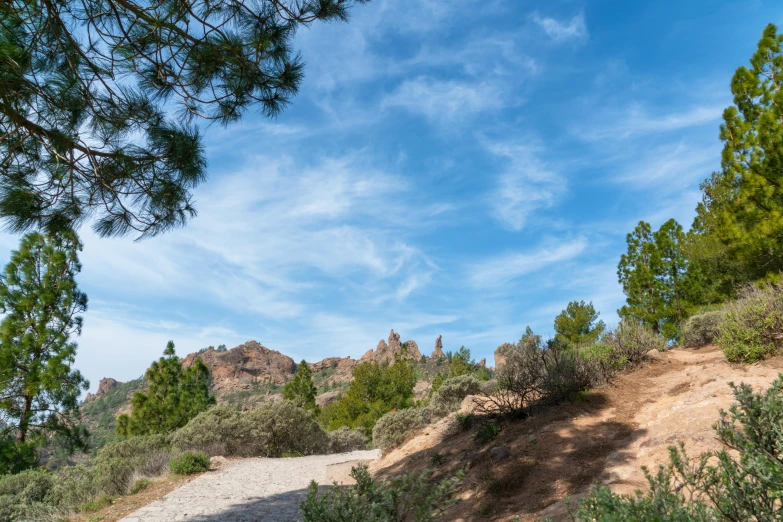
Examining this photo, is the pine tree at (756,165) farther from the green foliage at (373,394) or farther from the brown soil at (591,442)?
the green foliage at (373,394)

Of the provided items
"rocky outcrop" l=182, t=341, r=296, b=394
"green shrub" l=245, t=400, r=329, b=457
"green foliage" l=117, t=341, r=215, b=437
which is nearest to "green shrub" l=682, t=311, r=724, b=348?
"green shrub" l=245, t=400, r=329, b=457

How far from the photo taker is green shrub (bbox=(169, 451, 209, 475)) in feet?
31.6

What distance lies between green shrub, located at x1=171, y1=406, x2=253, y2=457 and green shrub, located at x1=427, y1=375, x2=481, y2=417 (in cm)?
594

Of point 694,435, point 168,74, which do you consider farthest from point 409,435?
point 168,74

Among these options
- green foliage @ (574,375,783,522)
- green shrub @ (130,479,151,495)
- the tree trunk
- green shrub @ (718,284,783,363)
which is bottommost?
green shrub @ (130,479,151,495)

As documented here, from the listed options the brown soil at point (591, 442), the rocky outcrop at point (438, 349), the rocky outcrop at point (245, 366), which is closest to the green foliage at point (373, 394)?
the brown soil at point (591, 442)

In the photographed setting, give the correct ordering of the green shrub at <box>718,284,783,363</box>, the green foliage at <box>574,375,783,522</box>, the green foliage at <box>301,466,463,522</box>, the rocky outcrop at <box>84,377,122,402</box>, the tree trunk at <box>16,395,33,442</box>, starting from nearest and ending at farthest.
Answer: the green foliage at <box>574,375,783,522</box> → the green foliage at <box>301,466,463,522</box> → the green shrub at <box>718,284,783,363</box> → the tree trunk at <box>16,395,33,442</box> → the rocky outcrop at <box>84,377,122,402</box>

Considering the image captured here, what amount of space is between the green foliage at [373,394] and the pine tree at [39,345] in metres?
17.9

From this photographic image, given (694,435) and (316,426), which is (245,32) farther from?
(316,426)

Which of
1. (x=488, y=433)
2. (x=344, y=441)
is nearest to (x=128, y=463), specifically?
(x=488, y=433)

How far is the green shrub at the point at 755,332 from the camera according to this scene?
287 inches

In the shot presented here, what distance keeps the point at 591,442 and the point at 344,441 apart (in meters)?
14.1

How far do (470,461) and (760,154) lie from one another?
13.0 metres

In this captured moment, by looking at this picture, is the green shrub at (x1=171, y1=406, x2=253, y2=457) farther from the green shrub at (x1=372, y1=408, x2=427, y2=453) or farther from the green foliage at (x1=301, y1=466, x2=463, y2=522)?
the green foliage at (x1=301, y1=466, x2=463, y2=522)
